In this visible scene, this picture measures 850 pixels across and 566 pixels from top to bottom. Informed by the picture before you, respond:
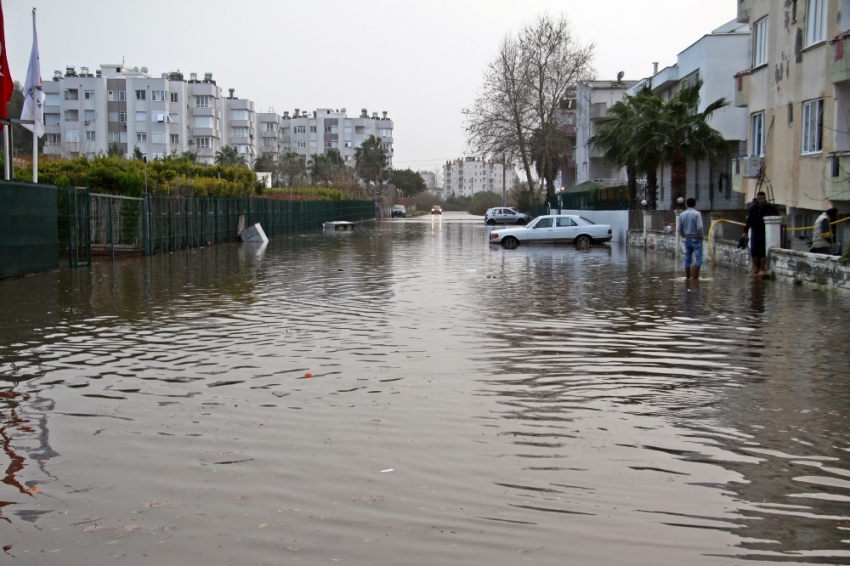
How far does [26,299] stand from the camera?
18094mm

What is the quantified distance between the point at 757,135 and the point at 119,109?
9712 centimetres

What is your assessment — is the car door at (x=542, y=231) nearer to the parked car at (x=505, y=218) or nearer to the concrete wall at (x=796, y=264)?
the concrete wall at (x=796, y=264)

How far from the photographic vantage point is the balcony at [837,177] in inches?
924

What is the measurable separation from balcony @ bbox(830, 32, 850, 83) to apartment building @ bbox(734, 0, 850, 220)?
25 mm

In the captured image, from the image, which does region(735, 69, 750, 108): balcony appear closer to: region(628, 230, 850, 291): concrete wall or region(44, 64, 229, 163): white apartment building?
region(628, 230, 850, 291): concrete wall

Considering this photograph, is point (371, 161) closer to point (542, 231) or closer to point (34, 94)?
point (542, 231)

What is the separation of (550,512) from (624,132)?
36809mm

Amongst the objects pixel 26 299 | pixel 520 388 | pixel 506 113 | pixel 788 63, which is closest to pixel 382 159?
pixel 506 113

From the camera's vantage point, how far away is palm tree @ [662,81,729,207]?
124 feet

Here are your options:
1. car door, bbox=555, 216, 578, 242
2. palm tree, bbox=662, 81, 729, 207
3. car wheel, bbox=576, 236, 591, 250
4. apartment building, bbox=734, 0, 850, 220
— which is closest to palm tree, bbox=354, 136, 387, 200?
car door, bbox=555, 216, 578, 242

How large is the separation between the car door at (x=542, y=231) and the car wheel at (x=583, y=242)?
42.9 inches

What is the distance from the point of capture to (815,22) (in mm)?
25891

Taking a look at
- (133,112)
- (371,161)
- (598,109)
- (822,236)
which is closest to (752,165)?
(822,236)

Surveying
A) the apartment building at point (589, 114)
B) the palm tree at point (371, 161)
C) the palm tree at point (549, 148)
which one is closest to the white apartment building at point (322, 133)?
the palm tree at point (371, 161)
